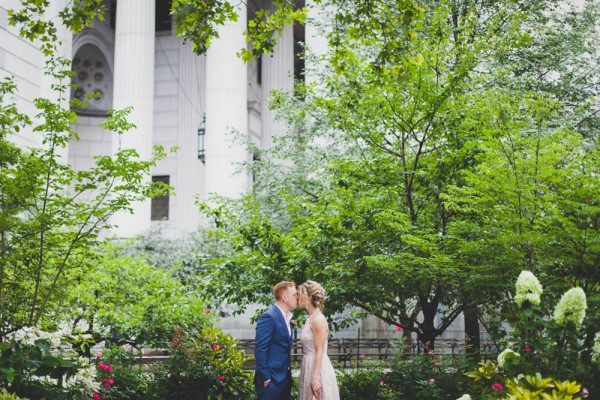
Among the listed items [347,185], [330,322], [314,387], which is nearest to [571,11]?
[347,185]

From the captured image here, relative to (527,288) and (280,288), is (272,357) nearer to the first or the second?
(280,288)

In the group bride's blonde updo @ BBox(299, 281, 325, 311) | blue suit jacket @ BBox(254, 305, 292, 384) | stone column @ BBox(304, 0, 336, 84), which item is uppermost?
stone column @ BBox(304, 0, 336, 84)

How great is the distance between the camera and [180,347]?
11.5 m

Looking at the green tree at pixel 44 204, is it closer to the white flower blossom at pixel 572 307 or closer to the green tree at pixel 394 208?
the green tree at pixel 394 208

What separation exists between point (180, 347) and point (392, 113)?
5022 millimetres

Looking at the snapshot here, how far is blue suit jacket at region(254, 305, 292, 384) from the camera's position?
8445 mm

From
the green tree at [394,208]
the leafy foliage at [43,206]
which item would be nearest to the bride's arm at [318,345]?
the green tree at [394,208]

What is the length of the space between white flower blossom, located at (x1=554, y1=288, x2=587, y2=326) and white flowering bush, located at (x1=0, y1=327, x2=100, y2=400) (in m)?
4.79

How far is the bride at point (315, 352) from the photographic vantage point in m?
8.62

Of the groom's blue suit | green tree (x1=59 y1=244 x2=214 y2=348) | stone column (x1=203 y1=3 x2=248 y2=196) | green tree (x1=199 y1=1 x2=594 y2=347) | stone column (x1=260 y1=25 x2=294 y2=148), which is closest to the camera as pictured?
the groom's blue suit

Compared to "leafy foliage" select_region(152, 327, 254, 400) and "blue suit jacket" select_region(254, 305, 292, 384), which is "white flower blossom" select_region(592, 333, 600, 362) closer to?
"blue suit jacket" select_region(254, 305, 292, 384)

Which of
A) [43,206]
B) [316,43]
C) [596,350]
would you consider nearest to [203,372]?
[43,206]

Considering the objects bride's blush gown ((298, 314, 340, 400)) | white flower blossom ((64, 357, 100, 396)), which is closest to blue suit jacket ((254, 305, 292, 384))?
bride's blush gown ((298, 314, 340, 400))

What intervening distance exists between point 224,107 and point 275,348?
25163 mm
